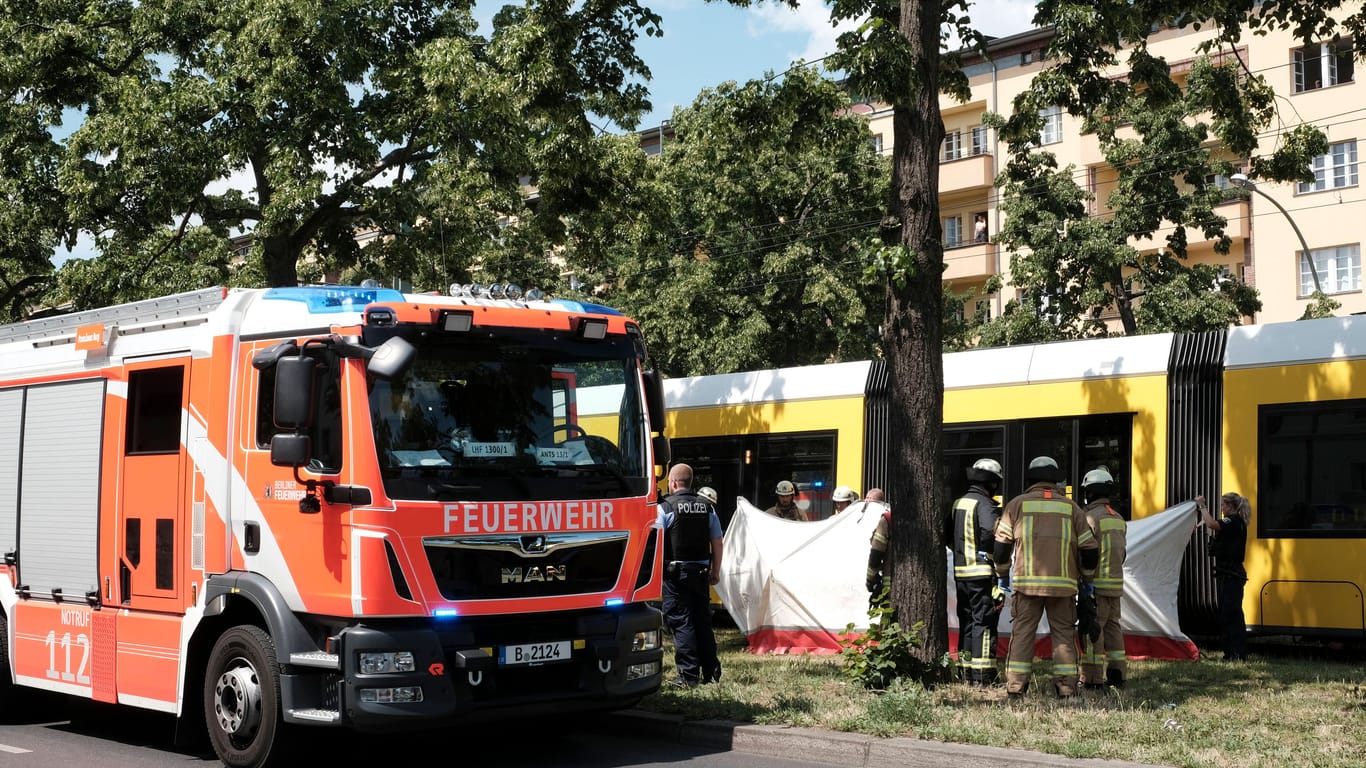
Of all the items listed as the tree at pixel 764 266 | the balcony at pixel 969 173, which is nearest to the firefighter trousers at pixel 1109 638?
the tree at pixel 764 266

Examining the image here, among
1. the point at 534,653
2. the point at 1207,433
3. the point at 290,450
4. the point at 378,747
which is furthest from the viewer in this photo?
the point at 1207,433

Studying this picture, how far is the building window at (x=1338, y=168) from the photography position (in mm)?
37688

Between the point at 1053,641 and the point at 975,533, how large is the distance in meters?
1.31

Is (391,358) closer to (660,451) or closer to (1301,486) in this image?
(660,451)

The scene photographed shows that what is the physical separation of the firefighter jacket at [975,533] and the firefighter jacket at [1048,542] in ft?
2.34

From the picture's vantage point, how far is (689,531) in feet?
37.4

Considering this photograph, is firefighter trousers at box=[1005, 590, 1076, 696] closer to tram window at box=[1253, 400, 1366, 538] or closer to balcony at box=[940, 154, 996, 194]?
tram window at box=[1253, 400, 1366, 538]

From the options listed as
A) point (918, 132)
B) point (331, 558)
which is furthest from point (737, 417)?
point (331, 558)

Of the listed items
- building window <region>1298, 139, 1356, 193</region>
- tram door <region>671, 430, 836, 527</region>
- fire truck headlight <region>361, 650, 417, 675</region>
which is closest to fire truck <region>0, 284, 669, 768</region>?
fire truck headlight <region>361, 650, 417, 675</region>

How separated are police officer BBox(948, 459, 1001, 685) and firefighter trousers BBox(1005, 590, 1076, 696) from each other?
709mm

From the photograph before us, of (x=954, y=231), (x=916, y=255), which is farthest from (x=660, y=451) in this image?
(x=954, y=231)

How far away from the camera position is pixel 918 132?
10922 mm

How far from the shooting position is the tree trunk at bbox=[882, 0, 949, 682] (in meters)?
10.7

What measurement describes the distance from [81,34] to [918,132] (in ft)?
47.6
